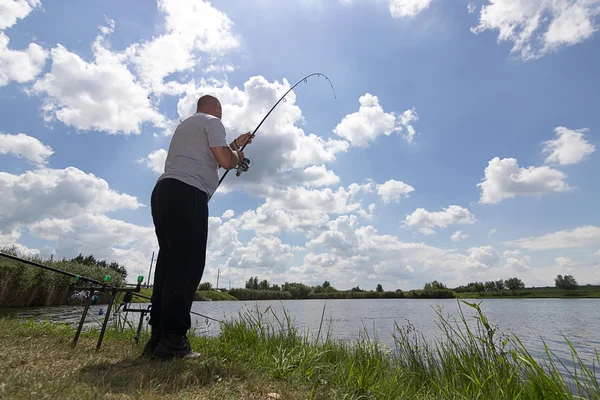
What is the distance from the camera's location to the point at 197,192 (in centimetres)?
296

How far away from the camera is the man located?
109 inches

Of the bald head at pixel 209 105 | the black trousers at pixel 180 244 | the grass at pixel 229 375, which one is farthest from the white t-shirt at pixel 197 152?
the grass at pixel 229 375

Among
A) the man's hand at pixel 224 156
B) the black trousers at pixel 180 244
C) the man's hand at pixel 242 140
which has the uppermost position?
the man's hand at pixel 242 140

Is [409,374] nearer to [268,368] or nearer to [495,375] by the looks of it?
[495,375]

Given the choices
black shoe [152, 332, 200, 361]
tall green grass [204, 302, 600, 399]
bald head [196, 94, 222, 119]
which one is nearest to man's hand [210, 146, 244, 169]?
bald head [196, 94, 222, 119]

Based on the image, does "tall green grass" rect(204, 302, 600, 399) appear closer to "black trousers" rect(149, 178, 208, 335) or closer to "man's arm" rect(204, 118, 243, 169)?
"black trousers" rect(149, 178, 208, 335)

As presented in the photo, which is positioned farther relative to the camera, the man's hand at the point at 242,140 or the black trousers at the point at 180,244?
the man's hand at the point at 242,140

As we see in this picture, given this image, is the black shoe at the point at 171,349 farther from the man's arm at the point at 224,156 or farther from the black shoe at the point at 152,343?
the man's arm at the point at 224,156

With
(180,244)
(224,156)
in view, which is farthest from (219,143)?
(180,244)

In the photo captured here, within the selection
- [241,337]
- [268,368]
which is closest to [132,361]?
[268,368]

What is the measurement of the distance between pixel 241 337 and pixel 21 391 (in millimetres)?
3008

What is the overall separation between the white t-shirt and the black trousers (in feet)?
0.39

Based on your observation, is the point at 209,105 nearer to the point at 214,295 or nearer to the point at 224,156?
the point at 224,156

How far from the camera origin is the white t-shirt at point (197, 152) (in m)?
3.01
